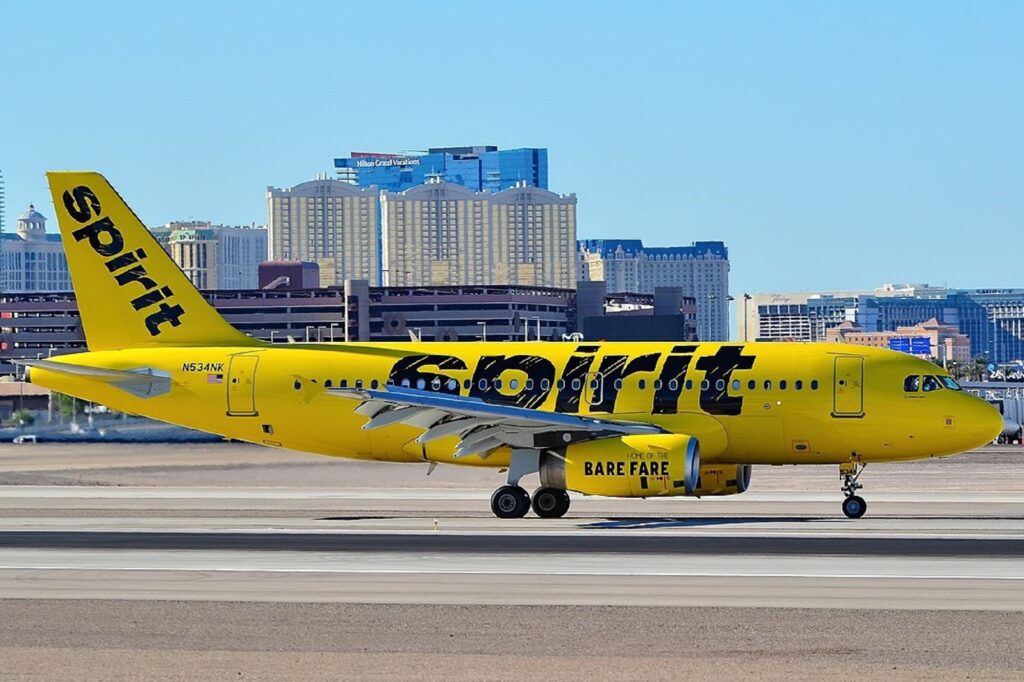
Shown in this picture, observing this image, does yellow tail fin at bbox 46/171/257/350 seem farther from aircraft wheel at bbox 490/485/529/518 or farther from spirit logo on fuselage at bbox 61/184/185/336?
aircraft wheel at bbox 490/485/529/518

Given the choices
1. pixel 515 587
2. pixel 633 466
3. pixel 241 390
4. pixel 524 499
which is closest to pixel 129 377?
pixel 241 390

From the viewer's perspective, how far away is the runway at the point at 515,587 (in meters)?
21.5

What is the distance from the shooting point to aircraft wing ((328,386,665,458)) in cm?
3991

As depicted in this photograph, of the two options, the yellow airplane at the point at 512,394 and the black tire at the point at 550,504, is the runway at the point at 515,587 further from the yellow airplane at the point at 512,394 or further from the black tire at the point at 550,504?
the yellow airplane at the point at 512,394

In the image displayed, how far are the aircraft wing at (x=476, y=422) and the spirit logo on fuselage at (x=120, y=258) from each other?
702cm

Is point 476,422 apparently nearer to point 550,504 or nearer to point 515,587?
point 550,504

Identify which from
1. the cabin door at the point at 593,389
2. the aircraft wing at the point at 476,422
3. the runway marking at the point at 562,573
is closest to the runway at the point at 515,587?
the runway marking at the point at 562,573

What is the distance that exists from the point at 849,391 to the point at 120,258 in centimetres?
1873

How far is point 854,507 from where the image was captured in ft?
132

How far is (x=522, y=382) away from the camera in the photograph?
43.1 m

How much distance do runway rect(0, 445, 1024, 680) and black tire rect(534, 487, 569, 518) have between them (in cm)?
59

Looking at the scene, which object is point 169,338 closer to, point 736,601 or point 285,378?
point 285,378

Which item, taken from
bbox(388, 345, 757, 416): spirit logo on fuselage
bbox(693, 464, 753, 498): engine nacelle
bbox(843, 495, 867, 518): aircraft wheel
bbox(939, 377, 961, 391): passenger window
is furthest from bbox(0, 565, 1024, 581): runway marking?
bbox(939, 377, 961, 391): passenger window

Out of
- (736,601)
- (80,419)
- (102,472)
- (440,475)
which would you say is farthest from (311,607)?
(80,419)
